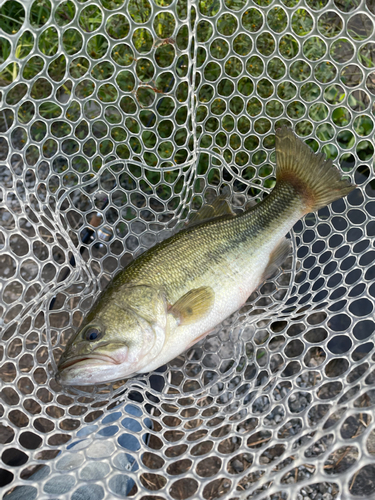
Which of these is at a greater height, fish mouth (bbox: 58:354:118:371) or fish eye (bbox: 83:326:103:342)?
fish eye (bbox: 83:326:103:342)

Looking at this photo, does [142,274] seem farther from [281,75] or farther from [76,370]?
[281,75]

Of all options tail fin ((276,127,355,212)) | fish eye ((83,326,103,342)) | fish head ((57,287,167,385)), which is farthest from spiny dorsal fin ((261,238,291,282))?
fish eye ((83,326,103,342))

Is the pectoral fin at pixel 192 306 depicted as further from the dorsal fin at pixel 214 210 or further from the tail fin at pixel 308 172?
the tail fin at pixel 308 172

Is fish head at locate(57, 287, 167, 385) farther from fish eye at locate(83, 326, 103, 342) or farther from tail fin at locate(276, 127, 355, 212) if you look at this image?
tail fin at locate(276, 127, 355, 212)

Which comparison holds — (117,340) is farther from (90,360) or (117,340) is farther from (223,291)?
(223,291)

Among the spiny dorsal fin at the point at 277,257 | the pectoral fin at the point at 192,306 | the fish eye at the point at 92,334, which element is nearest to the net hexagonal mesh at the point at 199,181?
the spiny dorsal fin at the point at 277,257
